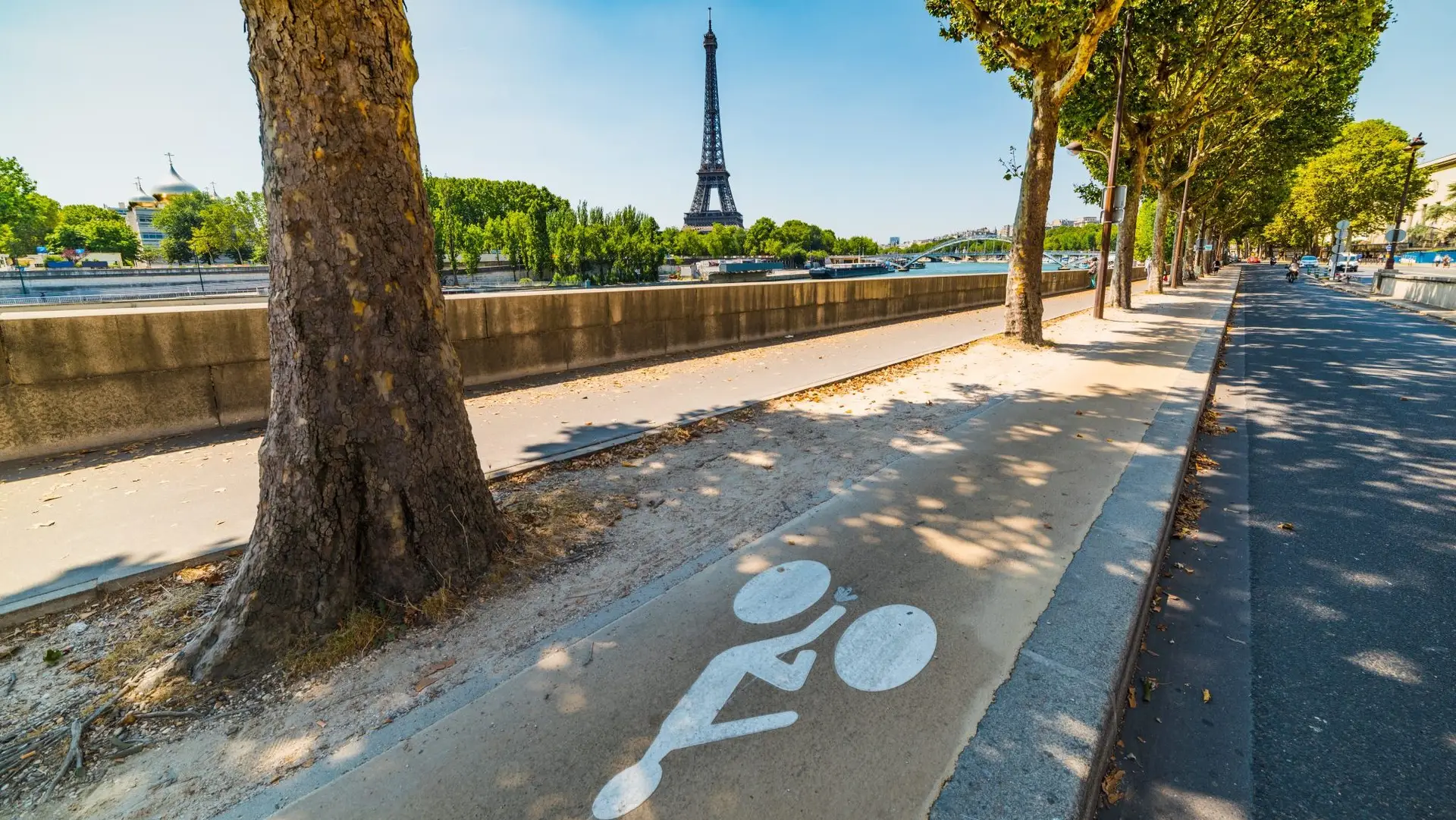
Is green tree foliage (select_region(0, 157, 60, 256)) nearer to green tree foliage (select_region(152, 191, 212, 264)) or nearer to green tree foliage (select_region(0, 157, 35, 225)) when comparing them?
green tree foliage (select_region(0, 157, 35, 225))

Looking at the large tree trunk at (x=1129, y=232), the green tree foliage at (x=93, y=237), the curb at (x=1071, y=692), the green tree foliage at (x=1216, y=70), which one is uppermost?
the green tree foliage at (x=93, y=237)

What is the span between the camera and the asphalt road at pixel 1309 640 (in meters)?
2.33

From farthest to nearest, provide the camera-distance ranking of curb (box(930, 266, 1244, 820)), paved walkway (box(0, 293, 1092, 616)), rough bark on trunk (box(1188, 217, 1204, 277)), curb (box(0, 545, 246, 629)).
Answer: rough bark on trunk (box(1188, 217, 1204, 277)) < paved walkway (box(0, 293, 1092, 616)) < curb (box(0, 545, 246, 629)) < curb (box(930, 266, 1244, 820))

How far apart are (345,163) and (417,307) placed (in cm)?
74

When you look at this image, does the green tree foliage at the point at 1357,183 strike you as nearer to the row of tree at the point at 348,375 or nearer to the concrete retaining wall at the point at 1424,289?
the concrete retaining wall at the point at 1424,289

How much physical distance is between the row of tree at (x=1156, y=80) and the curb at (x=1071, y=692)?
970 cm

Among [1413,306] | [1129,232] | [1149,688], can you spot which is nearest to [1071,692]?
[1149,688]

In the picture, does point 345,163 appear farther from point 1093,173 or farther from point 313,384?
point 1093,173

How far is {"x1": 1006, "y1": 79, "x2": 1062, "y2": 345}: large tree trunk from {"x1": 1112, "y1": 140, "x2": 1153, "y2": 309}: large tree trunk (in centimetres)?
1073

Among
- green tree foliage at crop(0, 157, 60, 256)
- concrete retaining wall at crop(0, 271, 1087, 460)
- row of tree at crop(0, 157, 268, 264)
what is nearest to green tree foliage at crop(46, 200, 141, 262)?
row of tree at crop(0, 157, 268, 264)

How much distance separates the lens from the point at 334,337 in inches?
121

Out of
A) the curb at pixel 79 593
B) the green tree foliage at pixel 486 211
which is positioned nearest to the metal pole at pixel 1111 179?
the curb at pixel 79 593

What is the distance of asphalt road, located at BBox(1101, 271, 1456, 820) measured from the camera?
2.33 metres

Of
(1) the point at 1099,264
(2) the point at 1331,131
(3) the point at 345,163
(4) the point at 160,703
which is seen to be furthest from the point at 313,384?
(2) the point at 1331,131
